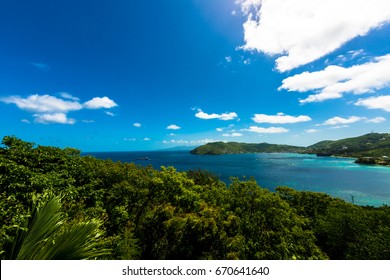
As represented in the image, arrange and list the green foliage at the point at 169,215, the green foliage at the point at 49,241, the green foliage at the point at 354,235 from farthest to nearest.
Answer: the green foliage at the point at 354,235
the green foliage at the point at 169,215
the green foliage at the point at 49,241

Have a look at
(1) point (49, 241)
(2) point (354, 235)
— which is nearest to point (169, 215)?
(1) point (49, 241)

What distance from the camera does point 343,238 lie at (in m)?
17.6

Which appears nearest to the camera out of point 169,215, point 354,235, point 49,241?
point 49,241

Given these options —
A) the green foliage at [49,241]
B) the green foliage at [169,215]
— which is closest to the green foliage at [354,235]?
the green foliage at [169,215]

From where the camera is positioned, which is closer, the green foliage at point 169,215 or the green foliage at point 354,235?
the green foliage at point 169,215

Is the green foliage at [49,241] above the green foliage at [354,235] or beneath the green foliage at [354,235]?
above

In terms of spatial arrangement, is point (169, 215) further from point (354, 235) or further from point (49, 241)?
point (354, 235)

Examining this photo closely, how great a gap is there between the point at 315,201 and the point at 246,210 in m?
18.3

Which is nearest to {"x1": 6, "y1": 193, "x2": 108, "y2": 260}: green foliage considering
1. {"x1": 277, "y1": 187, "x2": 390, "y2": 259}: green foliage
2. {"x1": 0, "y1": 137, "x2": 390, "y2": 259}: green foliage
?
{"x1": 0, "y1": 137, "x2": 390, "y2": 259}: green foliage

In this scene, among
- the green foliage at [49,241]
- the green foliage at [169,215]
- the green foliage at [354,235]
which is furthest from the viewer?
the green foliage at [354,235]

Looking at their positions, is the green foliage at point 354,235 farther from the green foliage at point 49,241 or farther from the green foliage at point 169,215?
the green foliage at point 49,241

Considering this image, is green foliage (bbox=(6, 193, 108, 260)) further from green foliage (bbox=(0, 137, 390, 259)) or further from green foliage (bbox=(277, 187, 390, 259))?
green foliage (bbox=(277, 187, 390, 259))
